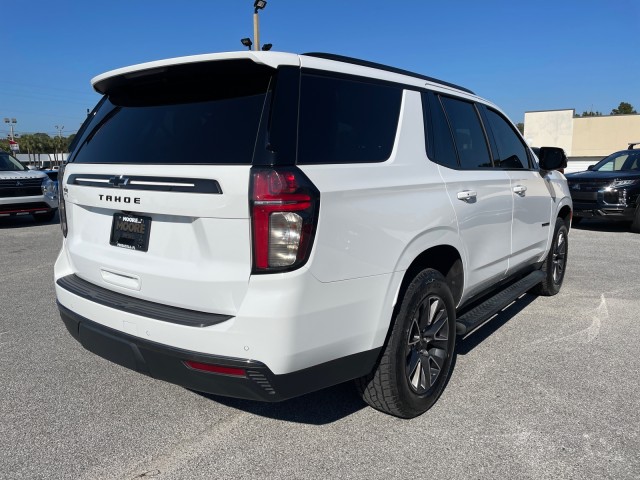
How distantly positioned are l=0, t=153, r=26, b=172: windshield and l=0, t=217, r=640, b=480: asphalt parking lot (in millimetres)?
9081

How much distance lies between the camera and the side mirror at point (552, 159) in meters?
4.83

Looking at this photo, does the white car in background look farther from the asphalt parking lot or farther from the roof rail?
the roof rail

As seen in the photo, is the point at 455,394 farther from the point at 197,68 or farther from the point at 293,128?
the point at 197,68

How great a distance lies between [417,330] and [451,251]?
597mm

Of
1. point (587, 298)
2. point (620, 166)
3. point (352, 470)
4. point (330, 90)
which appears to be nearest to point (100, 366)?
point (352, 470)

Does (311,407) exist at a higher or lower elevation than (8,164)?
lower

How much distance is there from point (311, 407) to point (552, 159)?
3.34 meters

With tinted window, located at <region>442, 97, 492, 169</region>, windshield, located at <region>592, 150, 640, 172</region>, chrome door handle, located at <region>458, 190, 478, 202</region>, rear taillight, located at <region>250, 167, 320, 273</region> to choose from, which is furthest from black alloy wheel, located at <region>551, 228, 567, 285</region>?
windshield, located at <region>592, 150, 640, 172</region>

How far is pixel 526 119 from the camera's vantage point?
5534cm

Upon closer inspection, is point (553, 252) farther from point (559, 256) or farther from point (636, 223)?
point (636, 223)

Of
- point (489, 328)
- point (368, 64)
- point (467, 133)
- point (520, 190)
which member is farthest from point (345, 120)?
point (489, 328)

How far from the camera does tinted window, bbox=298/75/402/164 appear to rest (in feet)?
7.70

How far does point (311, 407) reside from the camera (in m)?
3.11

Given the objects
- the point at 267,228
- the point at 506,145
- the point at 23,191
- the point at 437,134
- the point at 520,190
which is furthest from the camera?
the point at 23,191
